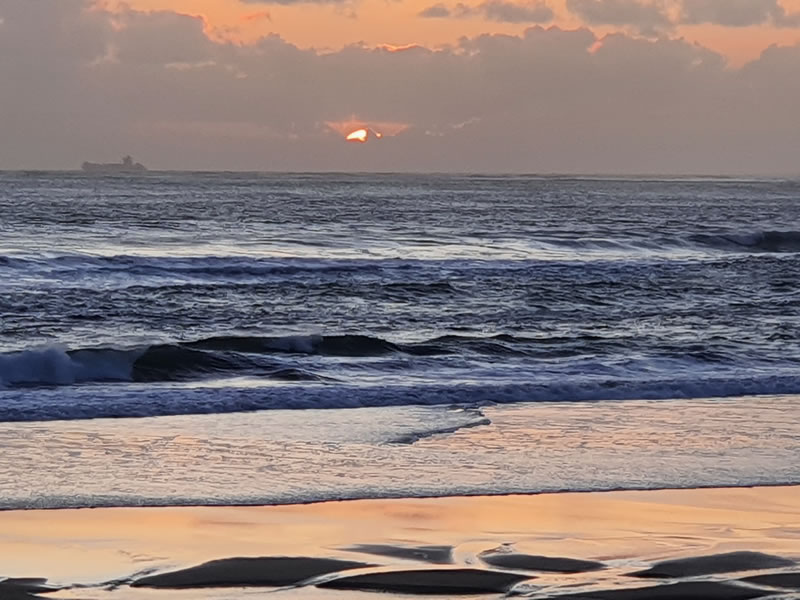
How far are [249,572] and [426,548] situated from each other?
3.28 ft

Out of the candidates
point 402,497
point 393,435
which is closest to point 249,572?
point 402,497

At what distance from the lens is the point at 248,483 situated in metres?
8.36

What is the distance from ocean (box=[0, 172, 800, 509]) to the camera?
8805 millimetres

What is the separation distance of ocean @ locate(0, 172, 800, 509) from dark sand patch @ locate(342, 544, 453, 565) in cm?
136

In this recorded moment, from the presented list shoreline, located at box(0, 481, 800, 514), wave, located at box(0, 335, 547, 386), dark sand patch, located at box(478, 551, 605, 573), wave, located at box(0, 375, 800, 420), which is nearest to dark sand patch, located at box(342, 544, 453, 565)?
dark sand patch, located at box(478, 551, 605, 573)

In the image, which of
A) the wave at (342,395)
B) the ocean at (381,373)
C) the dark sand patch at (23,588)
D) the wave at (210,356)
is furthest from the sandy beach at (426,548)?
the wave at (210,356)

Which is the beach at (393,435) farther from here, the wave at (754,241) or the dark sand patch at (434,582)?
the wave at (754,241)

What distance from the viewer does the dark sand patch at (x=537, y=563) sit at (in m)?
6.16

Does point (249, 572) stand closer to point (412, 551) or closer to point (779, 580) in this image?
point (412, 551)

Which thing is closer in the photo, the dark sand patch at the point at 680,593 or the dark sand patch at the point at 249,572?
the dark sand patch at the point at 680,593

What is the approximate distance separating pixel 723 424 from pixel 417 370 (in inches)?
193

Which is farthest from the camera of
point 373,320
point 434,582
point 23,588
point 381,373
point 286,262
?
point 286,262

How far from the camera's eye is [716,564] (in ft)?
20.5

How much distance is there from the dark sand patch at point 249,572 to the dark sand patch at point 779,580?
1.85 m
